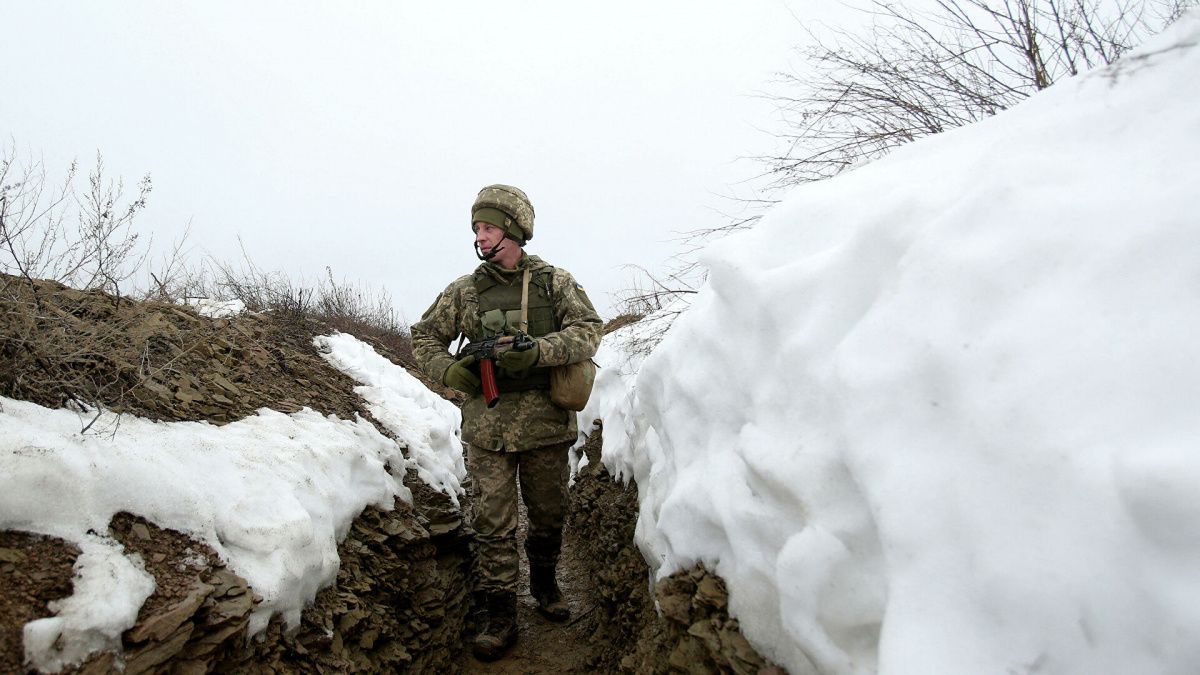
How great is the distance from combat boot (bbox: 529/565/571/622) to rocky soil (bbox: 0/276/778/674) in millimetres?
73

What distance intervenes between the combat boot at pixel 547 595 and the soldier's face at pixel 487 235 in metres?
1.97

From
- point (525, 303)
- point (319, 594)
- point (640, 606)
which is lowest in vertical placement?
point (640, 606)

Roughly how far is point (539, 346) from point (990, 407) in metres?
2.41

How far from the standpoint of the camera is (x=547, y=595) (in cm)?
394

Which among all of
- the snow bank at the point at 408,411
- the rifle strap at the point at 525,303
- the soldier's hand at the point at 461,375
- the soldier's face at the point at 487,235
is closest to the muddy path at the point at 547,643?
the snow bank at the point at 408,411

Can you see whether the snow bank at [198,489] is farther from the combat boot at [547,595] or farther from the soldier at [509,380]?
the combat boot at [547,595]

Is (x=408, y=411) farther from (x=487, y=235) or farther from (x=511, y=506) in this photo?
(x=487, y=235)

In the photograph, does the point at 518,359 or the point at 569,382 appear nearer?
the point at 518,359

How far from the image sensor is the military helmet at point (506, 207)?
142 inches

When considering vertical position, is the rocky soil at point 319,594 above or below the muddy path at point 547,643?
above

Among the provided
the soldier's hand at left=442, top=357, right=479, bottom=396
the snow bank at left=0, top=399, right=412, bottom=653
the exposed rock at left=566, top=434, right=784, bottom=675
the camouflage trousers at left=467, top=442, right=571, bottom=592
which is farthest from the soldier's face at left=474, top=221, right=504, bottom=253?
the exposed rock at left=566, top=434, right=784, bottom=675

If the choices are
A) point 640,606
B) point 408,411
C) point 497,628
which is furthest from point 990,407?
point 408,411

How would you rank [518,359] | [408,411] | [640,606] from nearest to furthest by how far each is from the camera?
[640,606] < [518,359] < [408,411]

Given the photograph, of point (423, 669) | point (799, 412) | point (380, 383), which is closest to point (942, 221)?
point (799, 412)
